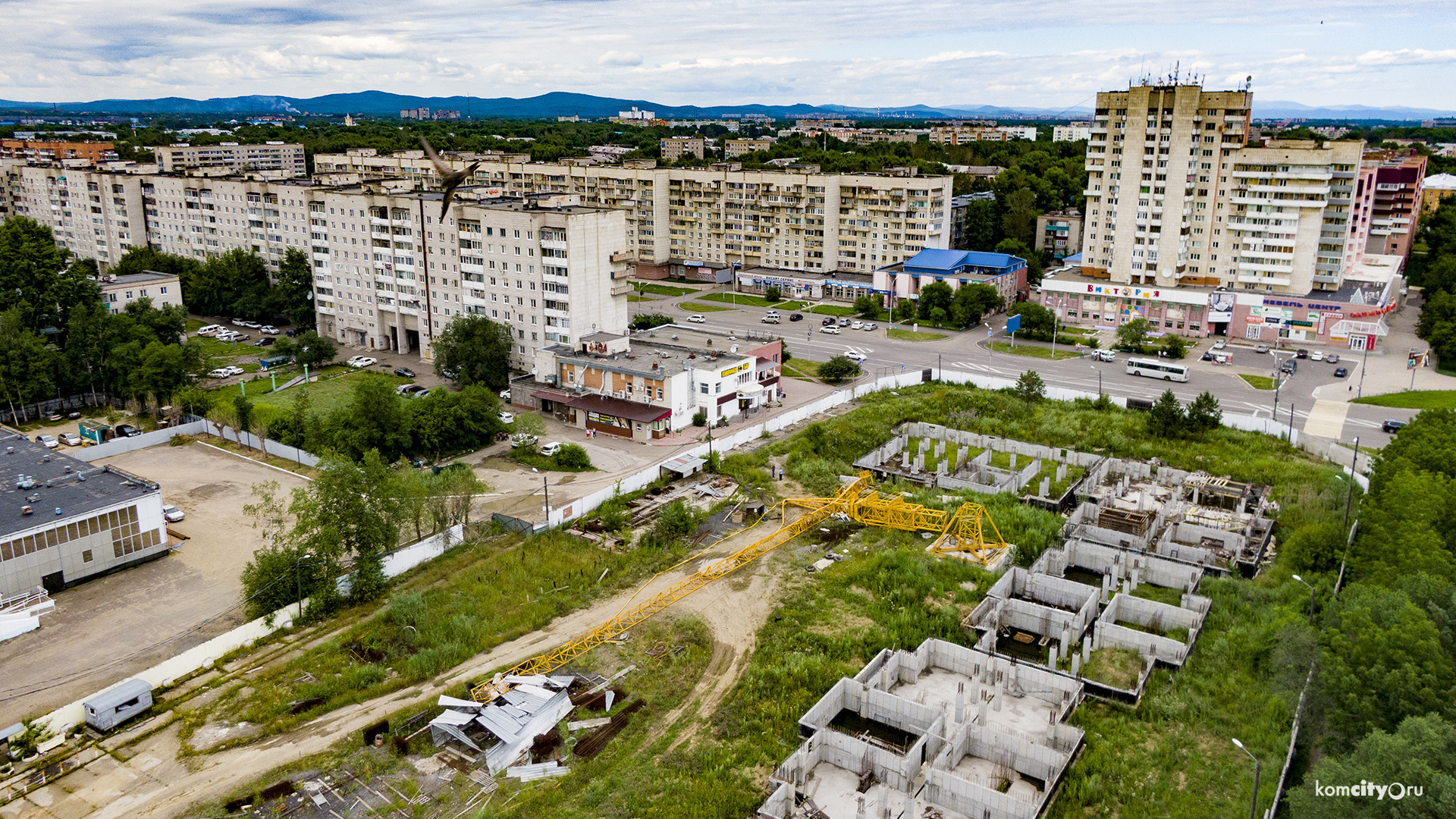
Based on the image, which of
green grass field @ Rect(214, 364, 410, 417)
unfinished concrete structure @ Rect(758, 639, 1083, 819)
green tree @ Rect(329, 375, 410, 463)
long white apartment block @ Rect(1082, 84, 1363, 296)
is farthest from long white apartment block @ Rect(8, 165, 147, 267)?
unfinished concrete structure @ Rect(758, 639, 1083, 819)

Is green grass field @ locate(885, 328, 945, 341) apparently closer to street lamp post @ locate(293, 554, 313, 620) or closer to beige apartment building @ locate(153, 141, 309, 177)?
street lamp post @ locate(293, 554, 313, 620)

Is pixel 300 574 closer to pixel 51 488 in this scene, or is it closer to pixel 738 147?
pixel 51 488

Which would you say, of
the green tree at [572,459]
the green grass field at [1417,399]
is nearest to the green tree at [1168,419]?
the green grass field at [1417,399]

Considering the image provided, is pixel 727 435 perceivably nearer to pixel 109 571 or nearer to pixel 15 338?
pixel 109 571

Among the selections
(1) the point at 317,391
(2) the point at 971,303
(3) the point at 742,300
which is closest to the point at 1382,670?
(2) the point at 971,303

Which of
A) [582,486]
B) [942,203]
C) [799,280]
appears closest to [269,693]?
[582,486]

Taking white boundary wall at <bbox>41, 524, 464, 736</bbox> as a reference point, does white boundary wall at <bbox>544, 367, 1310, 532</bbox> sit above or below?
above
